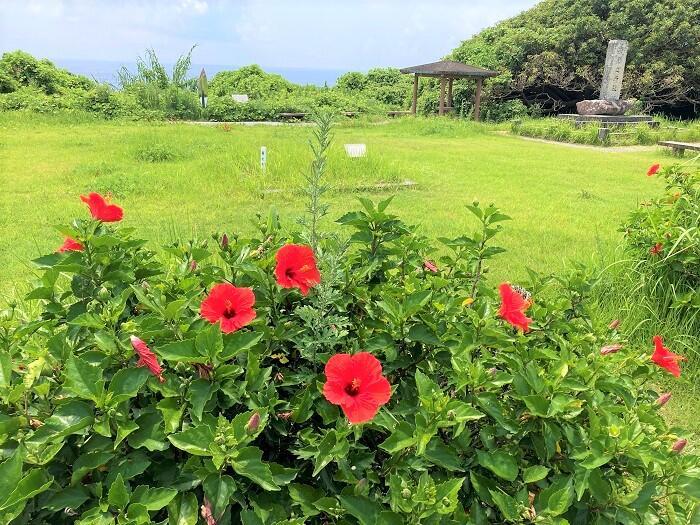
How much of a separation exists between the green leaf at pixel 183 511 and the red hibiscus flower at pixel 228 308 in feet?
1.01

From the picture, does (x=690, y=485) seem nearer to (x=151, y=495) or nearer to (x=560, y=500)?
(x=560, y=500)

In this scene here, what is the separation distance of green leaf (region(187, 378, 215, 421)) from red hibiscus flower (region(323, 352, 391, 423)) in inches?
8.5

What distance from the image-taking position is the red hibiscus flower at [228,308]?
1049 mm

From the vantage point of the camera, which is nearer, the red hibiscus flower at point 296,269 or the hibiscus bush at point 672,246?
the red hibiscus flower at point 296,269

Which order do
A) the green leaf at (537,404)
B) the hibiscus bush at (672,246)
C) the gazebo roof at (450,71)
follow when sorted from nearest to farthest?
the green leaf at (537,404) → the hibiscus bush at (672,246) → the gazebo roof at (450,71)

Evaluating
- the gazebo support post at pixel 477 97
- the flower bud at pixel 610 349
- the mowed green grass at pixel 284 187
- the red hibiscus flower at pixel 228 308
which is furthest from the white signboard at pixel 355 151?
the gazebo support post at pixel 477 97

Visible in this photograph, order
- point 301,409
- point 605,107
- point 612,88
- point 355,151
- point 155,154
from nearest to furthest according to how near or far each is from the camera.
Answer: point 301,409 < point 355,151 < point 155,154 < point 605,107 < point 612,88

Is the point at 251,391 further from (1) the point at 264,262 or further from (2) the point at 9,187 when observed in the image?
(2) the point at 9,187

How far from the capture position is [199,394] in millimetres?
983

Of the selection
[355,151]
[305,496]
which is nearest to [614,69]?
[355,151]

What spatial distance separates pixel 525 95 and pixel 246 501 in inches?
845

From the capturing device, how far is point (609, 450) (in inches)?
40.8

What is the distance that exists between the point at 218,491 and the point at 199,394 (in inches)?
6.8

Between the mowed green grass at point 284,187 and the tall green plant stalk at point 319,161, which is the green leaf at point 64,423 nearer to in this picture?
the tall green plant stalk at point 319,161
